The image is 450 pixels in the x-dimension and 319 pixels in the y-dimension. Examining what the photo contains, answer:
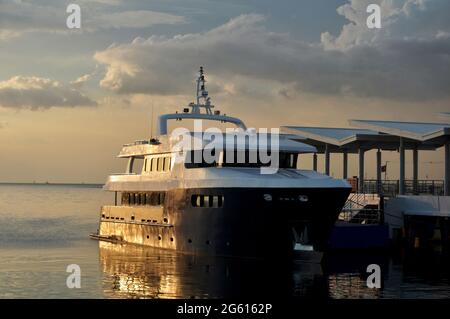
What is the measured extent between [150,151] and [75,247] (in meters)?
9.63

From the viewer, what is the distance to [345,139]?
53062mm

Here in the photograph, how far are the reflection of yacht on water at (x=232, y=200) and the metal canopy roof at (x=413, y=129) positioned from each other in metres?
11.1

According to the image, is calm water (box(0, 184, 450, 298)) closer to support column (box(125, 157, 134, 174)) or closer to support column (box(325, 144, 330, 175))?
support column (box(125, 157, 134, 174))

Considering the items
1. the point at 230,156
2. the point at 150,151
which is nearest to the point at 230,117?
the point at 150,151

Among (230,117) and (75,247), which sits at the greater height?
(230,117)

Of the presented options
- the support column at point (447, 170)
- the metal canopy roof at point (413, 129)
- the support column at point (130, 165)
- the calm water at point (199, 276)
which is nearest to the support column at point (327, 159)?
the metal canopy roof at point (413, 129)

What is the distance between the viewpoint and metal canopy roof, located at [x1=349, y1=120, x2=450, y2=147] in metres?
46.3

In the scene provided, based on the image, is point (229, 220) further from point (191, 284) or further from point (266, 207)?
point (191, 284)

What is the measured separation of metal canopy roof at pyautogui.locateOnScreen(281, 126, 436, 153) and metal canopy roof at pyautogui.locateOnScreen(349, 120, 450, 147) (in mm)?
842

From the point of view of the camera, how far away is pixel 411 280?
3306 cm

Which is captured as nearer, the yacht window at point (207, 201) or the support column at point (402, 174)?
the yacht window at point (207, 201)

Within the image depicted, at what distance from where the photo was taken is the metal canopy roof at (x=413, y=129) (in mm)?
46303

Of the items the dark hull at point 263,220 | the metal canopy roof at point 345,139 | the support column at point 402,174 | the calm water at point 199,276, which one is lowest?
the calm water at point 199,276

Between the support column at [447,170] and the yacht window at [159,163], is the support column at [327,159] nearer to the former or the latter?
the support column at [447,170]
